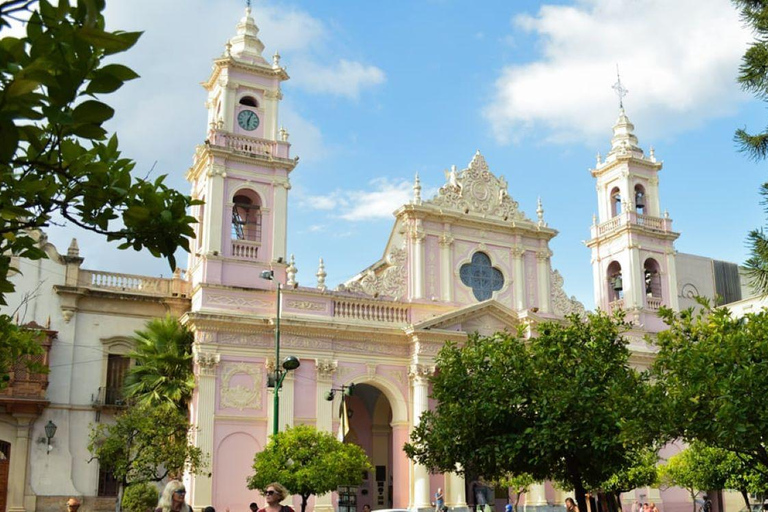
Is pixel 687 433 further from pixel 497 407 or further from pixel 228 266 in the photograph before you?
pixel 228 266

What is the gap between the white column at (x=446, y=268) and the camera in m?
34.3

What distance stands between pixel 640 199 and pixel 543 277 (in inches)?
322

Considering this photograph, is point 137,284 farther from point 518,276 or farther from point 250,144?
point 518,276

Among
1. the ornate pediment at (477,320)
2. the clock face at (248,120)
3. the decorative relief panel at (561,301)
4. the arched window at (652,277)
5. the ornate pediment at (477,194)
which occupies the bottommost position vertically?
the ornate pediment at (477,320)

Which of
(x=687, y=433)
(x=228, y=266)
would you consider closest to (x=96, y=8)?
(x=687, y=433)

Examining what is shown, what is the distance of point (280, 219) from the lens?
105ft

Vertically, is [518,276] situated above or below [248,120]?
below

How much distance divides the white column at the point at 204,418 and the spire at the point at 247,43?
12.2 metres

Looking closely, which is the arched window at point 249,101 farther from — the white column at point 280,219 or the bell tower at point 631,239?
the bell tower at point 631,239

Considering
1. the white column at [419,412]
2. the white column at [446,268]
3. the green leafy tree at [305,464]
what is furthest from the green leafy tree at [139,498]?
the white column at [446,268]

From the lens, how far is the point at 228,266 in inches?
1211

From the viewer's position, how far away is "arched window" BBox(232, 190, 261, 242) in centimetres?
3234

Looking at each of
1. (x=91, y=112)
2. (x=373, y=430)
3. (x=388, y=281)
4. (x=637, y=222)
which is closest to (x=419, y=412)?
(x=373, y=430)

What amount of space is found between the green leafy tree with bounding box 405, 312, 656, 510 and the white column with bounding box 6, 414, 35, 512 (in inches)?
606
